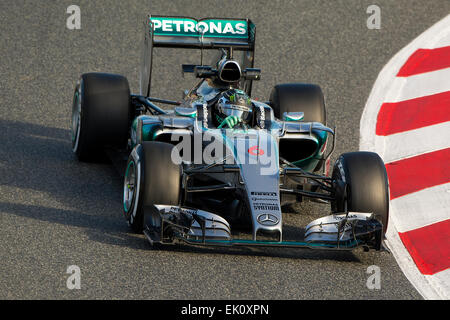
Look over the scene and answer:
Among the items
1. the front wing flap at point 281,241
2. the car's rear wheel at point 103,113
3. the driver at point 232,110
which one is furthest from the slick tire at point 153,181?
the car's rear wheel at point 103,113

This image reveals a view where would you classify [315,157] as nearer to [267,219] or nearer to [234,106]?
[234,106]

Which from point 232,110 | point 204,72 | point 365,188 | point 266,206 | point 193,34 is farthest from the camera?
point 193,34

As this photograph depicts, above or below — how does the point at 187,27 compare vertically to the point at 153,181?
above

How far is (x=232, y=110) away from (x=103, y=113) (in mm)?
1526

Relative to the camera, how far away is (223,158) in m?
7.79

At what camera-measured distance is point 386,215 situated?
7.48 meters

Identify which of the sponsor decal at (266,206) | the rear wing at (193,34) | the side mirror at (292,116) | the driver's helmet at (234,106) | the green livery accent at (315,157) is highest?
the rear wing at (193,34)

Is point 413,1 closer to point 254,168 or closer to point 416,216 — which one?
point 416,216

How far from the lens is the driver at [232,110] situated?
828cm

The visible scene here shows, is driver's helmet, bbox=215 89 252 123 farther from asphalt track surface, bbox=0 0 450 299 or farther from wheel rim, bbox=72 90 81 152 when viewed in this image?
wheel rim, bbox=72 90 81 152

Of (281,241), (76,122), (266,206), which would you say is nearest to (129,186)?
(266,206)

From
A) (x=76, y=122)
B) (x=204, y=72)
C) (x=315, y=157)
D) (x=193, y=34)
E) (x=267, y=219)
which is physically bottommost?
(x=267, y=219)

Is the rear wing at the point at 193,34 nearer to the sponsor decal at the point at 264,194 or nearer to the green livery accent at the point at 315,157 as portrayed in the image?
the green livery accent at the point at 315,157
